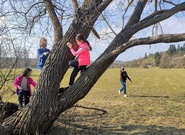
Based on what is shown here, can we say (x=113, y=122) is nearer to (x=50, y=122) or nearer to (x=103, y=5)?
(x=50, y=122)

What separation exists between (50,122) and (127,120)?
122 inches

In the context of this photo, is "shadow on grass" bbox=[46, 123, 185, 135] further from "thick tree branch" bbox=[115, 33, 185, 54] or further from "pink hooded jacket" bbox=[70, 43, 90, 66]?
"thick tree branch" bbox=[115, 33, 185, 54]

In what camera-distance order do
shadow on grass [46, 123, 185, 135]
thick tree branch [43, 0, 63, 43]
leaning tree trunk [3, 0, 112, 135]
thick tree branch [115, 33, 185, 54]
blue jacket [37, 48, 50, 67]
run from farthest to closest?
shadow on grass [46, 123, 185, 135] → blue jacket [37, 48, 50, 67] → thick tree branch [43, 0, 63, 43] → leaning tree trunk [3, 0, 112, 135] → thick tree branch [115, 33, 185, 54]

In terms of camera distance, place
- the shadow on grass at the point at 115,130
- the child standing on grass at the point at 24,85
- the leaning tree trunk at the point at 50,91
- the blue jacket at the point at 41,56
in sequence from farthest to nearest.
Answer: the child standing on grass at the point at 24,85
the shadow on grass at the point at 115,130
the blue jacket at the point at 41,56
the leaning tree trunk at the point at 50,91

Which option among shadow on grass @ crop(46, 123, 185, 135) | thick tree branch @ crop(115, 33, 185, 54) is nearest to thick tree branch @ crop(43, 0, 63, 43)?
thick tree branch @ crop(115, 33, 185, 54)

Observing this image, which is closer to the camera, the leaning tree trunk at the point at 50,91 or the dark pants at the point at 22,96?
the leaning tree trunk at the point at 50,91

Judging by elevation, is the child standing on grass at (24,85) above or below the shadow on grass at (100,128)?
above

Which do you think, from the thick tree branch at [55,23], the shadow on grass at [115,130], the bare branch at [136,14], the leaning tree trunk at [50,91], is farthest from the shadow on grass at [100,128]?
the bare branch at [136,14]

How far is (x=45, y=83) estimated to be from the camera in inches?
185

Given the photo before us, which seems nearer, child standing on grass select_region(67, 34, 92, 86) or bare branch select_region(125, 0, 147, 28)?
child standing on grass select_region(67, 34, 92, 86)

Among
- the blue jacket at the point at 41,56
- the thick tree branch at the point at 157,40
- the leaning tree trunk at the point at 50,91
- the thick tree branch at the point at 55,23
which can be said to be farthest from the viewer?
the blue jacket at the point at 41,56

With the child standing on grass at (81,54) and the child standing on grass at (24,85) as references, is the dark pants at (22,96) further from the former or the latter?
the child standing on grass at (81,54)

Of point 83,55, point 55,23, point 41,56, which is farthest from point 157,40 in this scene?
point 41,56

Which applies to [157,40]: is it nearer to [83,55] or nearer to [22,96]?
[83,55]
